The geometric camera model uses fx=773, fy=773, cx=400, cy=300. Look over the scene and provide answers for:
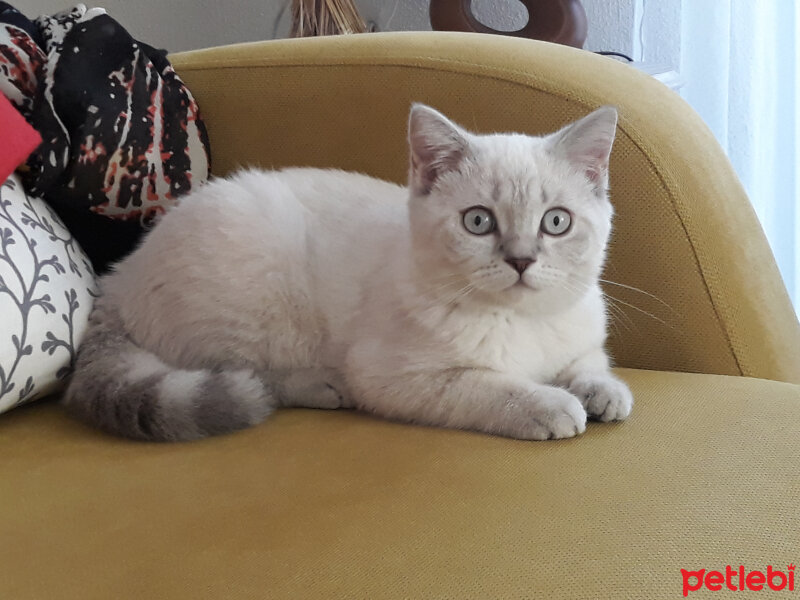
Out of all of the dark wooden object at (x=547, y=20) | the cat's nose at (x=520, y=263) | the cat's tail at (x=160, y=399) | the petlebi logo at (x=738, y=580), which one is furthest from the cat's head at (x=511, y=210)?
the dark wooden object at (x=547, y=20)

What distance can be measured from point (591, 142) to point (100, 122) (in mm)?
1021

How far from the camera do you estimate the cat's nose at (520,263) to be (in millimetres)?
1156

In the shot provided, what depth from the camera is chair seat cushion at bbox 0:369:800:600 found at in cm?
84

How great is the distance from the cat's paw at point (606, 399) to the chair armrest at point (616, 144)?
28 centimetres

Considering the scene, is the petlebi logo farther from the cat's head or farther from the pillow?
the pillow

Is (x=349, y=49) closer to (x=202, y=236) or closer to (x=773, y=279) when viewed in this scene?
(x=202, y=236)

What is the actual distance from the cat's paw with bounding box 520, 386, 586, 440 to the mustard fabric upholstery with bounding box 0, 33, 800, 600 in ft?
0.06

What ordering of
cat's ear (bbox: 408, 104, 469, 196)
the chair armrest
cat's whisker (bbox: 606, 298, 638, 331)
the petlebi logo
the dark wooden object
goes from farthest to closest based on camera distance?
the dark wooden object → cat's whisker (bbox: 606, 298, 638, 331) → the chair armrest → cat's ear (bbox: 408, 104, 469, 196) → the petlebi logo

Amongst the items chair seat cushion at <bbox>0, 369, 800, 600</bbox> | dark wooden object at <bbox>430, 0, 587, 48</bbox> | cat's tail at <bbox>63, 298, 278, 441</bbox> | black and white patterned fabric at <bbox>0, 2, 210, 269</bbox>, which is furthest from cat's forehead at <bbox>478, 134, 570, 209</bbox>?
dark wooden object at <bbox>430, 0, 587, 48</bbox>

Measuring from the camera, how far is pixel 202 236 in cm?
150

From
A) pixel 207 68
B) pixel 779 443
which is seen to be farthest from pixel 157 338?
pixel 779 443

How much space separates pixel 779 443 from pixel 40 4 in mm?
2826

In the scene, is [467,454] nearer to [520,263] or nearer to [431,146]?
[520,263]

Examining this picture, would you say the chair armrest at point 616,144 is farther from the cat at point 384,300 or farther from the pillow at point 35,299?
the pillow at point 35,299
